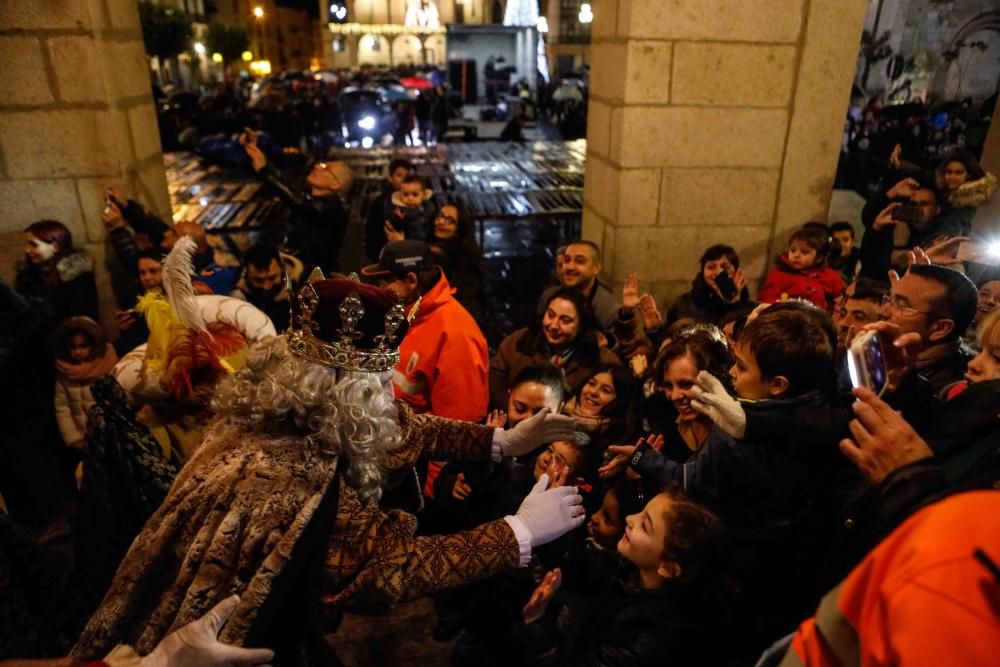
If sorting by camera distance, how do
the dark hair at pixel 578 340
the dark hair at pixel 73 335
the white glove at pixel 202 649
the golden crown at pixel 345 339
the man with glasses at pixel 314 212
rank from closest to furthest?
the white glove at pixel 202 649, the golden crown at pixel 345 339, the dark hair at pixel 73 335, the dark hair at pixel 578 340, the man with glasses at pixel 314 212

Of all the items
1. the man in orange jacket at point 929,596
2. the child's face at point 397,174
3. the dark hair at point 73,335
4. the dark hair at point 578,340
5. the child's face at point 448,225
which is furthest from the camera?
the child's face at point 397,174

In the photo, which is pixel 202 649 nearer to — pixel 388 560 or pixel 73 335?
pixel 388 560

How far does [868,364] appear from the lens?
7.46 ft

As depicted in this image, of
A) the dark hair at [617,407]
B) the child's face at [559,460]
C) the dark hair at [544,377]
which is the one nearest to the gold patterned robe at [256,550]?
the child's face at [559,460]

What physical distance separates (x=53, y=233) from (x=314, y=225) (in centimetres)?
193

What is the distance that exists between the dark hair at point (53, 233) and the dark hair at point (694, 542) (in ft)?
14.5

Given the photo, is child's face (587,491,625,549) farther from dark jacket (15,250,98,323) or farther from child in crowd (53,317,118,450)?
dark jacket (15,250,98,323)

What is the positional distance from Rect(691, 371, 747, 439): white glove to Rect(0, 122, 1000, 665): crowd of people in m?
0.01

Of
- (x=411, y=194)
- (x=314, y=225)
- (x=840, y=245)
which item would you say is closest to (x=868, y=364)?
(x=840, y=245)

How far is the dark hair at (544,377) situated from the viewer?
9.80ft

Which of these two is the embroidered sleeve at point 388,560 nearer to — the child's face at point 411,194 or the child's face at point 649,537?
the child's face at point 649,537

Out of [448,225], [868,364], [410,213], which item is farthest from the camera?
[410,213]

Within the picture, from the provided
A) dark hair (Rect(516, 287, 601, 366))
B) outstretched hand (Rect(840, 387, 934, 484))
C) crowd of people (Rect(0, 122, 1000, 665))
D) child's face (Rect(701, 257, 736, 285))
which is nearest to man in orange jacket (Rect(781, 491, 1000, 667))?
crowd of people (Rect(0, 122, 1000, 665))

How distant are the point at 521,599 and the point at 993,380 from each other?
1.89m
